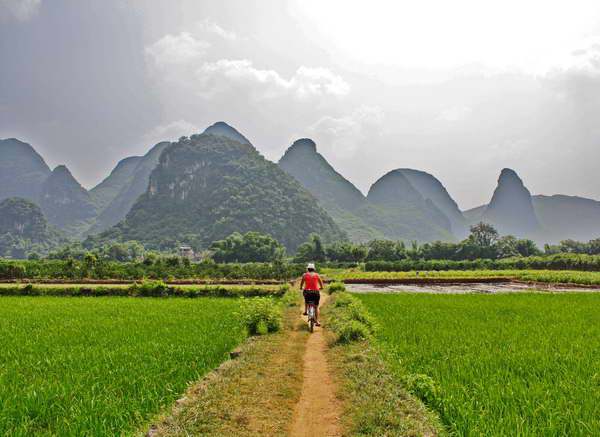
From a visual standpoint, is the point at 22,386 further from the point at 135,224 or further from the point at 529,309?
the point at 135,224

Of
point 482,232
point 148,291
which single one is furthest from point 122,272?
point 482,232

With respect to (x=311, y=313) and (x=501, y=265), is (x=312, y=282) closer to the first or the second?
(x=311, y=313)

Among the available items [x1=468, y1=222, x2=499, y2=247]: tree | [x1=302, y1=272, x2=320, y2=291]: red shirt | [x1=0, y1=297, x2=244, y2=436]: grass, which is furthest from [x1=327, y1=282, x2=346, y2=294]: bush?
[x1=468, y1=222, x2=499, y2=247]: tree

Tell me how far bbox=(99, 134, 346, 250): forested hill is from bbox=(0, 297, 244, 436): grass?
4796 inches

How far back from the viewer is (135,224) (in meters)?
149

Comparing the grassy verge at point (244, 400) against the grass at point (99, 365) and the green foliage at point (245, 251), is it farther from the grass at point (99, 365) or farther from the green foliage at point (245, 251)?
the green foliage at point (245, 251)

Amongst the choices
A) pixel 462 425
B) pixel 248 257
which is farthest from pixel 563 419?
pixel 248 257

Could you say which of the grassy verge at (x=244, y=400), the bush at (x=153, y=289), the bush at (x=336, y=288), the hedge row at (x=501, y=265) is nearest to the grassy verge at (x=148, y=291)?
the bush at (x=153, y=289)

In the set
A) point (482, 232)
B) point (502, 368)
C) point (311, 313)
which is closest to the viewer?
point (502, 368)

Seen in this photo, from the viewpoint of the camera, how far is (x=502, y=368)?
6.01 meters

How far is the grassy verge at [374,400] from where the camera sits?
3.89 meters

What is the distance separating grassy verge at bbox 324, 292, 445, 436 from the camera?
3887 mm

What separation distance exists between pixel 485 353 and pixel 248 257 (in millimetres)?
77132

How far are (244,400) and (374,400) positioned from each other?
160 cm
